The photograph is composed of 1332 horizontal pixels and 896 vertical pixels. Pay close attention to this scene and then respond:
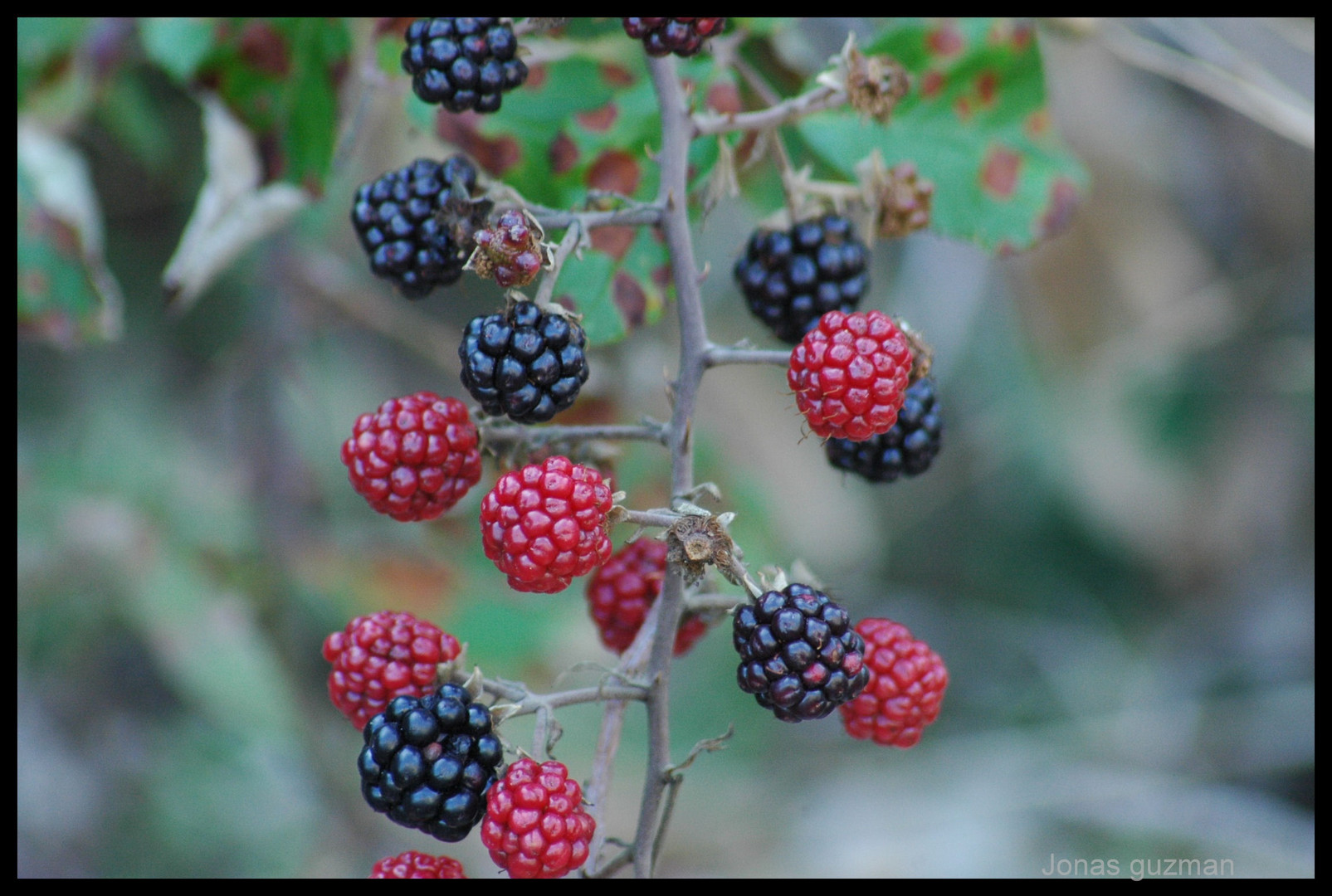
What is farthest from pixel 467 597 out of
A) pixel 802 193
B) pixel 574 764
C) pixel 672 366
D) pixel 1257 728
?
pixel 1257 728

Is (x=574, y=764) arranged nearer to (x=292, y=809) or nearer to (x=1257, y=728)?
(x=292, y=809)

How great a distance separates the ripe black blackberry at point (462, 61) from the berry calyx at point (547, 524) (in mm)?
547

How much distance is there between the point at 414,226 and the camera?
1508mm

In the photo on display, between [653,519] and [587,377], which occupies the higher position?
[587,377]

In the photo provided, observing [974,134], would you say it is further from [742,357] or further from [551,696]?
[551,696]

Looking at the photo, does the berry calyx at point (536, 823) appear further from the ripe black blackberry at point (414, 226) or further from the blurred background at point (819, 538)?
the blurred background at point (819, 538)

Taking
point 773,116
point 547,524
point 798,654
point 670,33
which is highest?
point 670,33

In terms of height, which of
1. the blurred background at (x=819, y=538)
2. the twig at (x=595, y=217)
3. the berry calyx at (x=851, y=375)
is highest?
the twig at (x=595, y=217)

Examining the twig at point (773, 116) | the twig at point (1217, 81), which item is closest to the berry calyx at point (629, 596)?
the twig at point (773, 116)

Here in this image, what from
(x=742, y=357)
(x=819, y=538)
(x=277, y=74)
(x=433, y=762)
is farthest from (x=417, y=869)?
(x=819, y=538)

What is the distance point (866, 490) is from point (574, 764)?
148 cm

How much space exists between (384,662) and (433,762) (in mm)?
209

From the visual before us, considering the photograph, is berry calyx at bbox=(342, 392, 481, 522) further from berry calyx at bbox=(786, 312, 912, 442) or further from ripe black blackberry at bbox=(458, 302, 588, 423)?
berry calyx at bbox=(786, 312, 912, 442)

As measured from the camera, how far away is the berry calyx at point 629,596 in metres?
1.59
